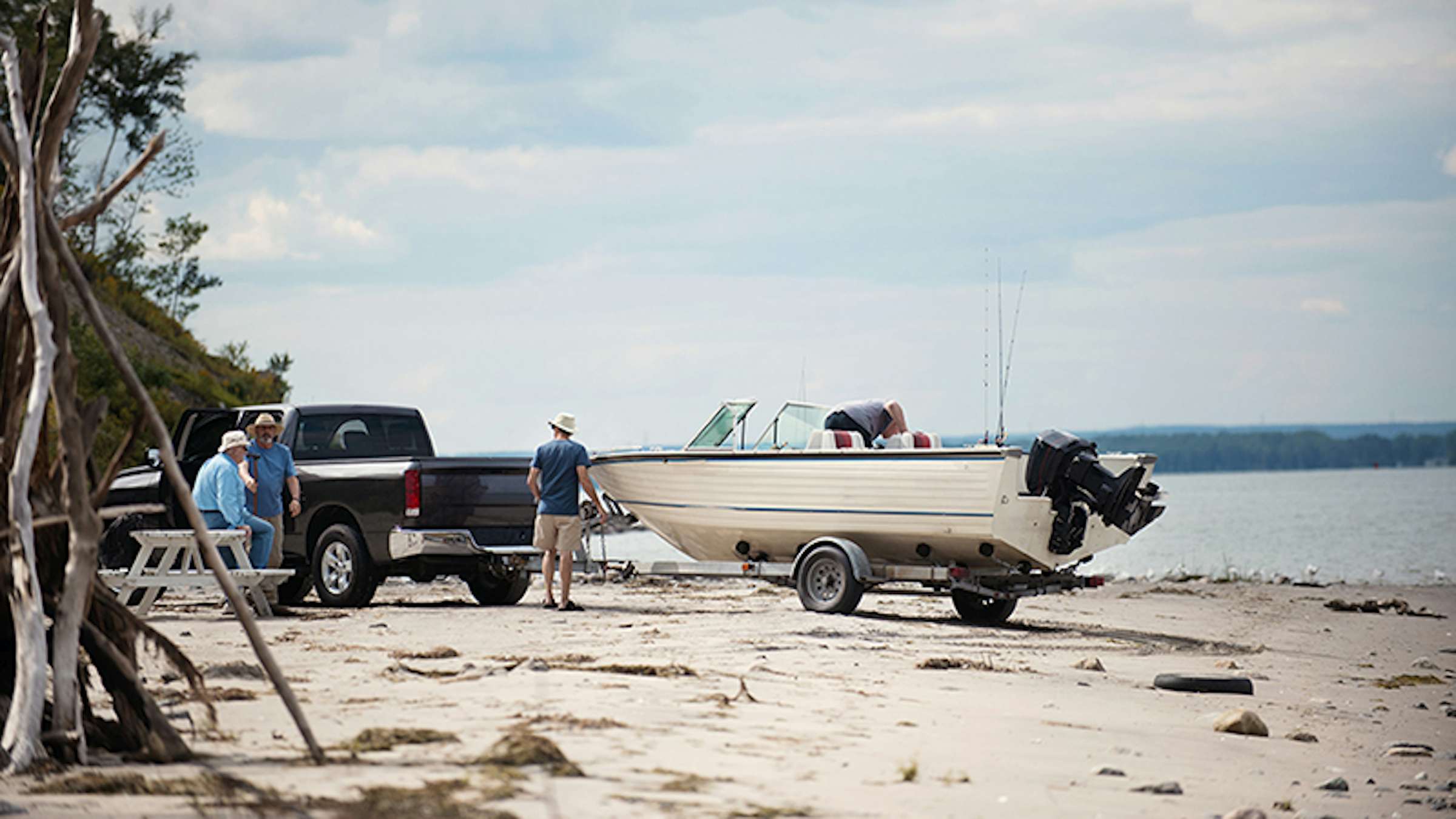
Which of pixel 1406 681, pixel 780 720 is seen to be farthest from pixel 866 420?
pixel 780 720

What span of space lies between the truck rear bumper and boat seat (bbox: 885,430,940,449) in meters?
3.55

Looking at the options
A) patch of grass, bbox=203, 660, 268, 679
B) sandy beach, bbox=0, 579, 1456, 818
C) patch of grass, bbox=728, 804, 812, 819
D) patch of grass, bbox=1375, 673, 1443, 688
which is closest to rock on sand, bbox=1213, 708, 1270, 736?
sandy beach, bbox=0, 579, 1456, 818

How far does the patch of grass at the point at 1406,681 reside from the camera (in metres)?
12.5

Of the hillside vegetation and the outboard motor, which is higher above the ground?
the hillside vegetation

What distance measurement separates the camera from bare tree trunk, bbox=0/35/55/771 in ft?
20.3

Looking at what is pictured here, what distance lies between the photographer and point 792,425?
15.5 metres

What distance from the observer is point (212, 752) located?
6.61 meters

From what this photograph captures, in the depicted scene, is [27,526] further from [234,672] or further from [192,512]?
[234,672]


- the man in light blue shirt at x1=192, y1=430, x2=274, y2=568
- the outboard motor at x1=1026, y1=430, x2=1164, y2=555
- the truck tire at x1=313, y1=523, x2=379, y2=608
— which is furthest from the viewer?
the truck tire at x1=313, y1=523, x2=379, y2=608

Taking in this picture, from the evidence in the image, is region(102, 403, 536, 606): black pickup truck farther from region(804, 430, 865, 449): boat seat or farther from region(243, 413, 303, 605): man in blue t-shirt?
region(804, 430, 865, 449): boat seat

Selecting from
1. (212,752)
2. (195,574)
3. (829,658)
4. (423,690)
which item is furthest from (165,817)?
(195,574)

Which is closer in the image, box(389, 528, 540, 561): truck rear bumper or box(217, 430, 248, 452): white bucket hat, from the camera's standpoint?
box(217, 430, 248, 452): white bucket hat

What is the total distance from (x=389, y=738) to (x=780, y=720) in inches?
82.4

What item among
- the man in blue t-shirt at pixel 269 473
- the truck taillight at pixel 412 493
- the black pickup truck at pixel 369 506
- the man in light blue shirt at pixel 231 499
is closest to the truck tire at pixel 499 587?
the black pickup truck at pixel 369 506
